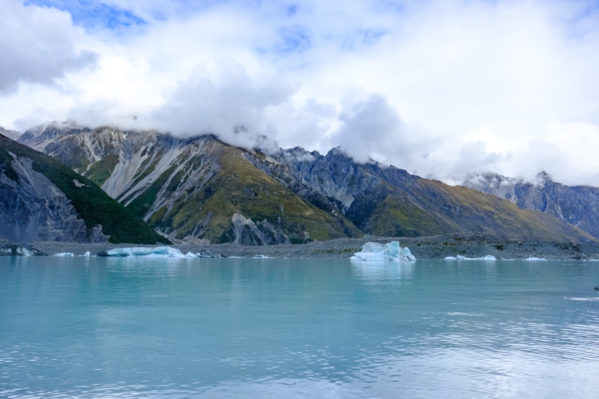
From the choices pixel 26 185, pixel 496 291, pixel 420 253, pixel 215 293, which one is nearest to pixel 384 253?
pixel 420 253

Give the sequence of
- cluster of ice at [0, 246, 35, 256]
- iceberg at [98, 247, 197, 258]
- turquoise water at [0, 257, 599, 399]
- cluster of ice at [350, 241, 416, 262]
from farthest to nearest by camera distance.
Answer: iceberg at [98, 247, 197, 258] → cluster of ice at [0, 246, 35, 256] → cluster of ice at [350, 241, 416, 262] → turquoise water at [0, 257, 599, 399]

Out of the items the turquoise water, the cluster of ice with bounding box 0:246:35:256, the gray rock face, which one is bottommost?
the turquoise water

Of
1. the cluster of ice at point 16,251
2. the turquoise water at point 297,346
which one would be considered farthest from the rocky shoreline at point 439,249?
the turquoise water at point 297,346

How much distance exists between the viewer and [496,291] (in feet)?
156

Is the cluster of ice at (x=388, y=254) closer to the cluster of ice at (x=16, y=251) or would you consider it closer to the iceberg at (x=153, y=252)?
the iceberg at (x=153, y=252)

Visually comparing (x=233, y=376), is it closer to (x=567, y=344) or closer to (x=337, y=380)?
(x=337, y=380)

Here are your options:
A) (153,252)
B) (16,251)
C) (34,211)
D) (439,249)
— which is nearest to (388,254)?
(439,249)

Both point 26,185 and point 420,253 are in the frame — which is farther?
point 26,185

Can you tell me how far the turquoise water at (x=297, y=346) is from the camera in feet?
55.2

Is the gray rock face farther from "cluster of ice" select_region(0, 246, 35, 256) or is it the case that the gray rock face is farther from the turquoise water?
the turquoise water

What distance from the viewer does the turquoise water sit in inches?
663

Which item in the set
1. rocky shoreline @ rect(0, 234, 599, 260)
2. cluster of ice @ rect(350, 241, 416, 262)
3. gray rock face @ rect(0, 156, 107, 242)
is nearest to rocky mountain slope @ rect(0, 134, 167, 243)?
gray rock face @ rect(0, 156, 107, 242)

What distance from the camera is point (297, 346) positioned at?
22.9m

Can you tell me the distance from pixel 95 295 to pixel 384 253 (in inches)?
3285
